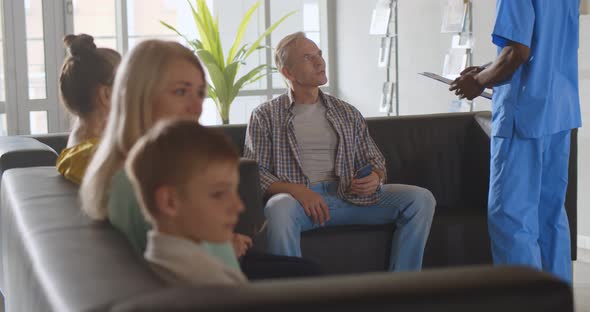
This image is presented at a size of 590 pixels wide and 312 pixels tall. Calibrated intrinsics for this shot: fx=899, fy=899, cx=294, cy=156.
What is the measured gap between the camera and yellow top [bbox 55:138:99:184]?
1.91 meters

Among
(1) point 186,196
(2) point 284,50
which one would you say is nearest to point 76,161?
(1) point 186,196

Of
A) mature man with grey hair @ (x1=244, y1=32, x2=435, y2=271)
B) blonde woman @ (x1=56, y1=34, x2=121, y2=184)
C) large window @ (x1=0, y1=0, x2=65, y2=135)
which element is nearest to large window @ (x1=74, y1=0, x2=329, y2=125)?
large window @ (x1=0, y1=0, x2=65, y2=135)

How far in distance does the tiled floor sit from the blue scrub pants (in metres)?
0.31

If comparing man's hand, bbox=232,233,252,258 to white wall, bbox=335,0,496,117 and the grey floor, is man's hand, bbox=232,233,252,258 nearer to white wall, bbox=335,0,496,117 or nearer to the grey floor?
the grey floor

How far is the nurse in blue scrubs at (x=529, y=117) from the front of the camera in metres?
2.87

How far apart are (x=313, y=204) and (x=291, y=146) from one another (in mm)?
273

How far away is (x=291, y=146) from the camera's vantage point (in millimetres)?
3188

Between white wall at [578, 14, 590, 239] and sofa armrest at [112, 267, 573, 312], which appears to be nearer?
sofa armrest at [112, 267, 573, 312]

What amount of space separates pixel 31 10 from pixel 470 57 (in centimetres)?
329

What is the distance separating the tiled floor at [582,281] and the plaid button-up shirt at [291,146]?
859 mm

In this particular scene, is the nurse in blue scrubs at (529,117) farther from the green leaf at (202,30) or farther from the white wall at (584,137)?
the green leaf at (202,30)

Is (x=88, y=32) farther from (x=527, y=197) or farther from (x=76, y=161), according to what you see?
(x=76, y=161)

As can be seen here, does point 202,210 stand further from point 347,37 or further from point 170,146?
point 347,37

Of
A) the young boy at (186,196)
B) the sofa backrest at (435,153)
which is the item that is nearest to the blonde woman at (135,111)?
the young boy at (186,196)
